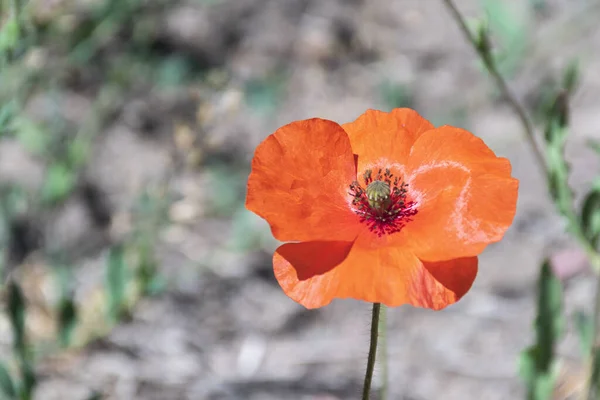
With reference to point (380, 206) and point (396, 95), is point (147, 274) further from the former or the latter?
point (396, 95)

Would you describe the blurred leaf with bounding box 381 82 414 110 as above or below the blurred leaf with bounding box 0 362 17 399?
above

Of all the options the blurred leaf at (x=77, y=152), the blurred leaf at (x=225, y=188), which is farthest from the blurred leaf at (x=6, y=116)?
the blurred leaf at (x=225, y=188)

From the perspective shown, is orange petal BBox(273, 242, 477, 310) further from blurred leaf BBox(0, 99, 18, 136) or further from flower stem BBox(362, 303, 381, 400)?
blurred leaf BBox(0, 99, 18, 136)

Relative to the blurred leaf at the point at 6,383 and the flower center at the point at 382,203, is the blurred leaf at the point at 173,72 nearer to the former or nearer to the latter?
the blurred leaf at the point at 6,383

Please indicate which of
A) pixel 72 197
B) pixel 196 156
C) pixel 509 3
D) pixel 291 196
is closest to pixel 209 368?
pixel 196 156

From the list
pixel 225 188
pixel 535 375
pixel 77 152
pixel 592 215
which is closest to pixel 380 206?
pixel 592 215

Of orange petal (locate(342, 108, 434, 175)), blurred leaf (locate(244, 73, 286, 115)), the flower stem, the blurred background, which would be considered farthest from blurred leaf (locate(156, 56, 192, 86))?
the flower stem
